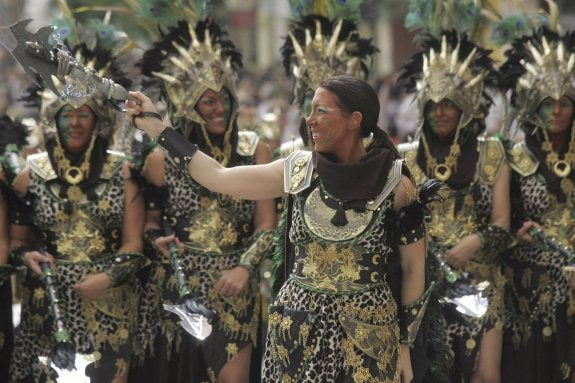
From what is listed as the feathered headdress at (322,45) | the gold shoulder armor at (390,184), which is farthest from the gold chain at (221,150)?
the gold shoulder armor at (390,184)

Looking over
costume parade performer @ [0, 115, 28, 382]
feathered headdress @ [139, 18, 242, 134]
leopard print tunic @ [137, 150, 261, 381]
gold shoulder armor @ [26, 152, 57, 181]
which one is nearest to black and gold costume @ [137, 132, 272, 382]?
leopard print tunic @ [137, 150, 261, 381]

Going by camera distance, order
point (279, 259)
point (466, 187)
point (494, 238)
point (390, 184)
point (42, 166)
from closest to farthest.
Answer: point (390, 184) < point (279, 259) < point (42, 166) < point (494, 238) < point (466, 187)

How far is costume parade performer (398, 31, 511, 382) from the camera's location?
312 inches

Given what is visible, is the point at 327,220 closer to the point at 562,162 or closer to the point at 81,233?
the point at 81,233

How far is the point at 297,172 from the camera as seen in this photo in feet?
19.6

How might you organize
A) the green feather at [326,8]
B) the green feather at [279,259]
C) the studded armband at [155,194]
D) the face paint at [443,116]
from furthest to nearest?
the green feather at [326,8]
the face paint at [443,116]
the studded armband at [155,194]
the green feather at [279,259]

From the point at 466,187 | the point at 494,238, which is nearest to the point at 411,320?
the point at 494,238

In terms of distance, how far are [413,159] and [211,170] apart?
2.41 meters

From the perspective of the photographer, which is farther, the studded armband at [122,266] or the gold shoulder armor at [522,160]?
the gold shoulder armor at [522,160]

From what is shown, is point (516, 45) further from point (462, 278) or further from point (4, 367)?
point (4, 367)

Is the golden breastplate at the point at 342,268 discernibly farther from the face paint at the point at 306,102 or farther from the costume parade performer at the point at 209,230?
the face paint at the point at 306,102

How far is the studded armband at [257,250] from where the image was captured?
769cm

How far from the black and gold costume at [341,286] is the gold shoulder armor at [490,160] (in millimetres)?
2177

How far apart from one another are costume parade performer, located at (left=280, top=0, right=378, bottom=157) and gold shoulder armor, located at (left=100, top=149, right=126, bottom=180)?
3.50ft
